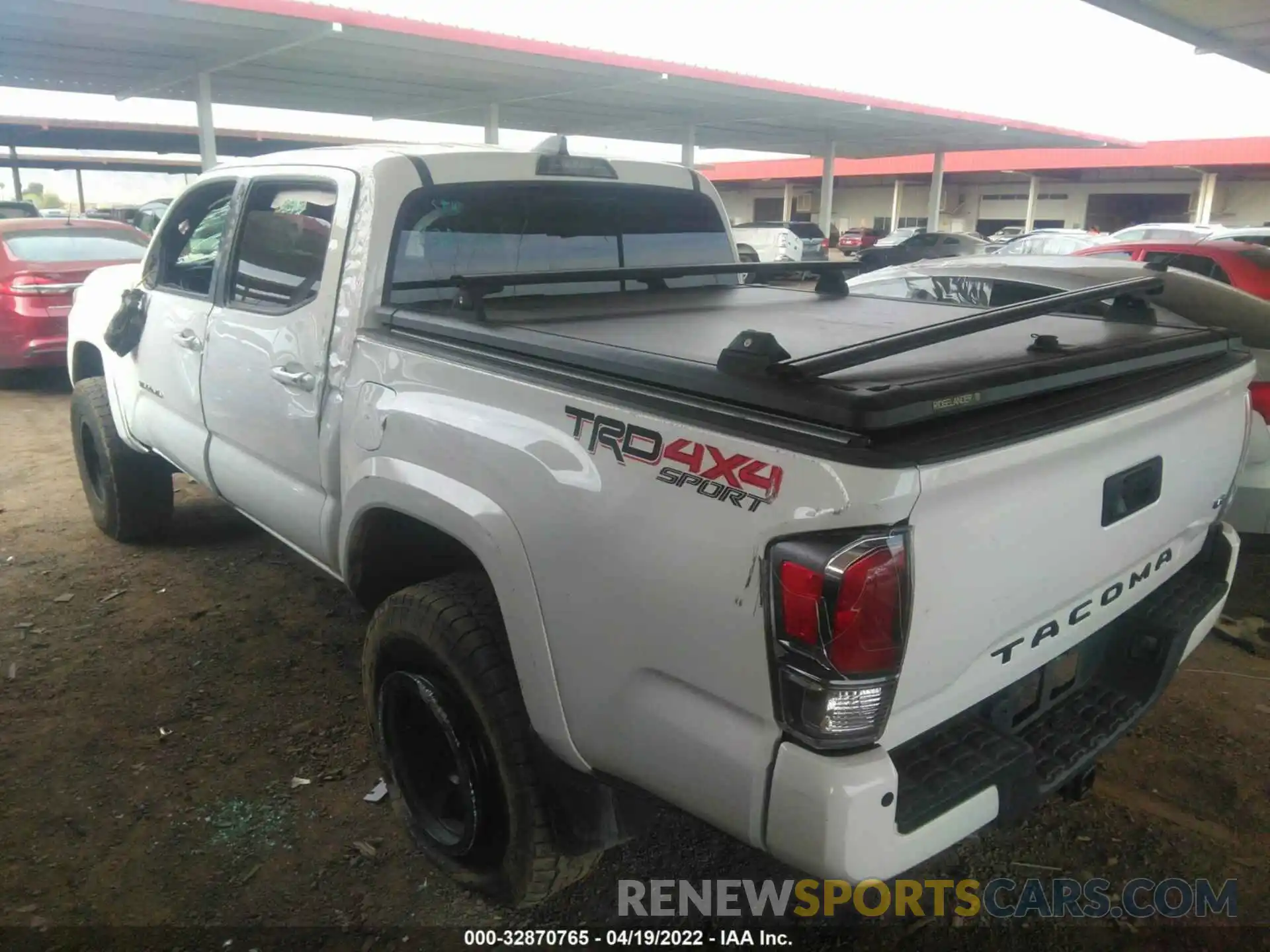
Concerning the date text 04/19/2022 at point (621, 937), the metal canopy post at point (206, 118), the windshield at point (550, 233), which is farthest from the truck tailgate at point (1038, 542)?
the metal canopy post at point (206, 118)

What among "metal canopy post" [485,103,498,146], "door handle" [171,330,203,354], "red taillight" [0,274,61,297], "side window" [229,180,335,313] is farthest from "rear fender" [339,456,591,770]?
"metal canopy post" [485,103,498,146]

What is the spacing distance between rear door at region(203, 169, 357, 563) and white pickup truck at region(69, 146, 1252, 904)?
0.06 feet

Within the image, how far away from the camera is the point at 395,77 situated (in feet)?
58.7

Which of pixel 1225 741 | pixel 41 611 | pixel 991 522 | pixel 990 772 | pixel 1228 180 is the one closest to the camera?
pixel 991 522

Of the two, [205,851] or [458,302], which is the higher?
[458,302]

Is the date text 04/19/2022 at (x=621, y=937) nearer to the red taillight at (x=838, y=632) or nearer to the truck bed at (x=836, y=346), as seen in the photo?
the red taillight at (x=838, y=632)

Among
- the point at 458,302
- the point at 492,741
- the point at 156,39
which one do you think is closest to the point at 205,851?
the point at 492,741

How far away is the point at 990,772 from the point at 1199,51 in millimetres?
15028

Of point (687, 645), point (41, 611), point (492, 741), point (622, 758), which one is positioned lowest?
point (41, 611)

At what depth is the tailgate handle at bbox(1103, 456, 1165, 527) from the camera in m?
1.97

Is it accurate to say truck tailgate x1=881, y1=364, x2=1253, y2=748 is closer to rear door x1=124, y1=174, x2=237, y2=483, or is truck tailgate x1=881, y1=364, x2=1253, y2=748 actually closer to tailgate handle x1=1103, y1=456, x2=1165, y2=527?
tailgate handle x1=1103, y1=456, x2=1165, y2=527

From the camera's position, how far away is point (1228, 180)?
36.7 meters

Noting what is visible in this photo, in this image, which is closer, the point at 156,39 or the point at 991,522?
the point at 991,522

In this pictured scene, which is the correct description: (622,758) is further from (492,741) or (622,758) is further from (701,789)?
(492,741)
